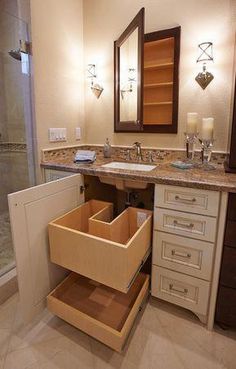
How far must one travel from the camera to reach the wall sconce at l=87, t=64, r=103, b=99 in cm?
196

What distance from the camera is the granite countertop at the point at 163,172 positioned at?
3.66 ft

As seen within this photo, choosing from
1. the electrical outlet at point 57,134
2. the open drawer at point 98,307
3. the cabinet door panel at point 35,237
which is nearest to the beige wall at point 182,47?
the electrical outlet at point 57,134

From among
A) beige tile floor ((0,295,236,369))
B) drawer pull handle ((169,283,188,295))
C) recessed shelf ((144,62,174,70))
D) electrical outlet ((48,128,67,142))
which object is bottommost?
beige tile floor ((0,295,236,369))

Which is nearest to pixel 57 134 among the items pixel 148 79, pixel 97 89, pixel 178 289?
pixel 97 89

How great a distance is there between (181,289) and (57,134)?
4.67ft

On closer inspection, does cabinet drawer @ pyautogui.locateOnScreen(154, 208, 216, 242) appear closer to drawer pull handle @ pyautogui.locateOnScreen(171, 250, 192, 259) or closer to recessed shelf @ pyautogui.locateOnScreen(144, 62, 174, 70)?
drawer pull handle @ pyautogui.locateOnScreen(171, 250, 192, 259)

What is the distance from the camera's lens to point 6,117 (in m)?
2.35

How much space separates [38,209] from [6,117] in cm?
163

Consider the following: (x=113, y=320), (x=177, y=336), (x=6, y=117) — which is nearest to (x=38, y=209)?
(x=113, y=320)

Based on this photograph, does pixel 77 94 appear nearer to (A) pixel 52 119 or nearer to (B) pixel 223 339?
(A) pixel 52 119

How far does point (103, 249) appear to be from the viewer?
41.8 inches

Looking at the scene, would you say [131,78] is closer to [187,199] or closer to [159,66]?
[159,66]

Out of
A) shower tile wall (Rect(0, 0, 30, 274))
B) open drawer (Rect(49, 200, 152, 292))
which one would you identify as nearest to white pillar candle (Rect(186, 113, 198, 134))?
open drawer (Rect(49, 200, 152, 292))

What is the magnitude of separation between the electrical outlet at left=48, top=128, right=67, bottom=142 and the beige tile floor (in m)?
1.22
